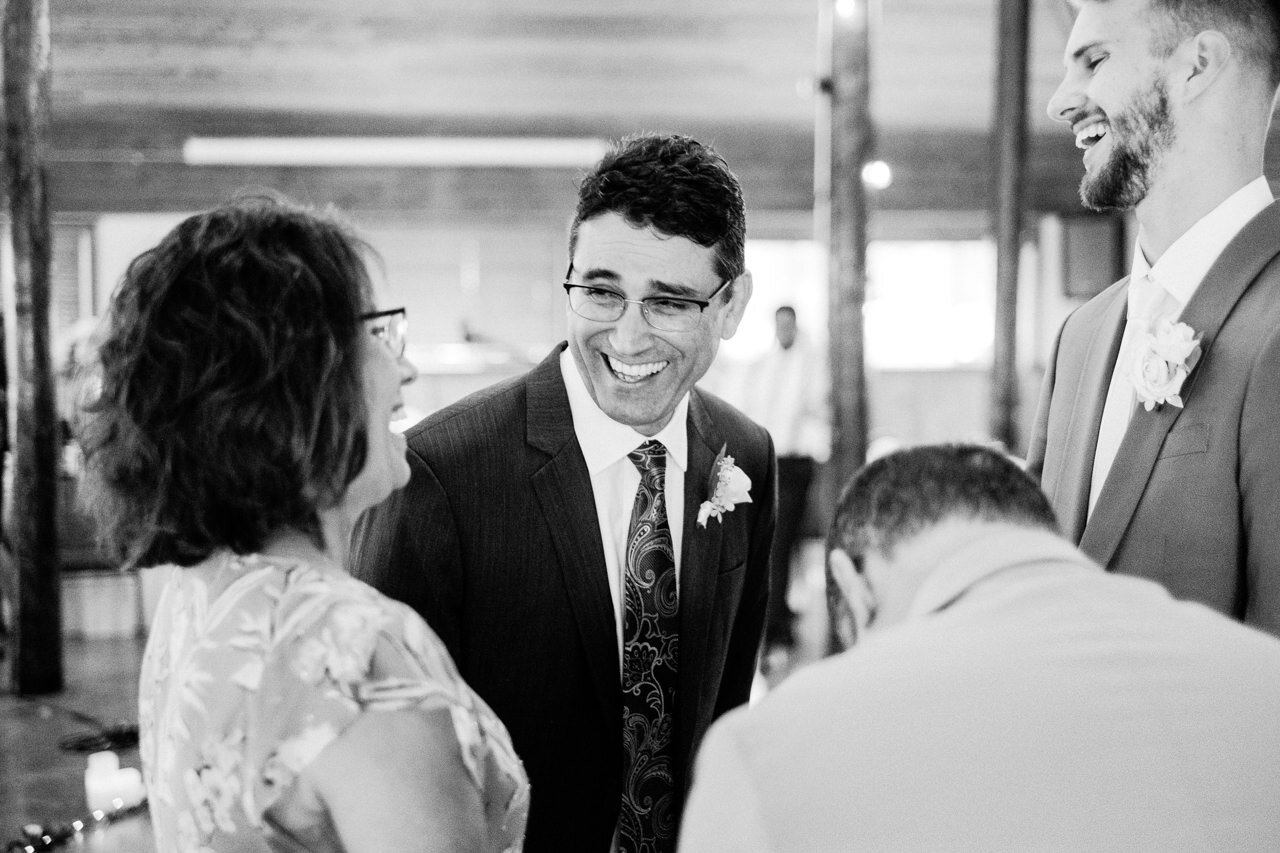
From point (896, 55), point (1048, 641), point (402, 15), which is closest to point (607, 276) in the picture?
point (1048, 641)

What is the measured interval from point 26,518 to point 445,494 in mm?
4843

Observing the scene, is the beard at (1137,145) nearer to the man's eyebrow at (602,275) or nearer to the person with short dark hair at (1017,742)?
the man's eyebrow at (602,275)

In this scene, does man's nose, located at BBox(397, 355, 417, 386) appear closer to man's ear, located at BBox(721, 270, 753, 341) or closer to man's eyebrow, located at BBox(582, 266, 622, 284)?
man's eyebrow, located at BBox(582, 266, 622, 284)

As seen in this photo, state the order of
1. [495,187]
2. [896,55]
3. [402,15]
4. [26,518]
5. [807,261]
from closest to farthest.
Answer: [26,518] < [402,15] < [896,55] < [495,187] < [807,261]

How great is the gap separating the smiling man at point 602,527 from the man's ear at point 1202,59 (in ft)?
2.27

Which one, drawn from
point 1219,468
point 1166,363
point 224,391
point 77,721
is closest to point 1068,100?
point 1166,363

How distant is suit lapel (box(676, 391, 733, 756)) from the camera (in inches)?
73.9

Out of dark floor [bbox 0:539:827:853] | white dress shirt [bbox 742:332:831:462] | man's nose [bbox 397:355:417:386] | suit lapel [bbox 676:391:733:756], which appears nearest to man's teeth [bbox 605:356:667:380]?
suit lapel [bbox 676:391:733:756]

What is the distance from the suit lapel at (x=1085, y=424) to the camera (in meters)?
1.69

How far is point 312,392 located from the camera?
119 cm

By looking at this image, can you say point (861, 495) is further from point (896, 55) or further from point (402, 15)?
point (896, 55)

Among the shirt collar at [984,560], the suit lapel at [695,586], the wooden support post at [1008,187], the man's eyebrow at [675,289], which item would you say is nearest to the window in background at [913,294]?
the wooden support post at [1008,187]

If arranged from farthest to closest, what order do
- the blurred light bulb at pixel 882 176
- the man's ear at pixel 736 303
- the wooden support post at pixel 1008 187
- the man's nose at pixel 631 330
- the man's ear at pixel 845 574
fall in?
the blurred light bulb at pixel 882 176 < the wooden support post at pixel 1008 187 < the man's ear at pixel 736 303 < the man's nose at pixel 631 330 < the man's ear at pixel 845 574

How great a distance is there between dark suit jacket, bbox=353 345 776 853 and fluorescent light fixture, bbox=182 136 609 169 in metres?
8.84
